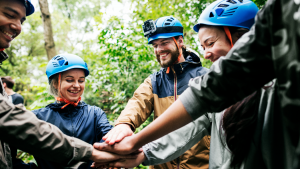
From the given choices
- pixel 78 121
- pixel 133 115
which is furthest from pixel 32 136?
pixel 133 115

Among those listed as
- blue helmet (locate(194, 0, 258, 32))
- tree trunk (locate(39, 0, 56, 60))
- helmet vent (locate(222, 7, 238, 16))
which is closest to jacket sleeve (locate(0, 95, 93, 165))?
blue helmet (locate(194, 0, 258, 32))

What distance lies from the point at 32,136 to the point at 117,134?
892 millimetres

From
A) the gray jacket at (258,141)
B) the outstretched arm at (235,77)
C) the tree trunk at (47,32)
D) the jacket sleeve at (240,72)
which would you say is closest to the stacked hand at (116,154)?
the gray jacket at (258,141)

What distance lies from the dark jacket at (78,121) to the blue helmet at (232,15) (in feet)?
6.48

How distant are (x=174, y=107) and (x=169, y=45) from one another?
7.23 feet

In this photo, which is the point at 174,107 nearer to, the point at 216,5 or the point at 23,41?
the point at 216,5

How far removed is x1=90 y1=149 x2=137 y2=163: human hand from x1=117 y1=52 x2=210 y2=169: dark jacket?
0.46 meters

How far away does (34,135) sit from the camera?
1327 millimetres

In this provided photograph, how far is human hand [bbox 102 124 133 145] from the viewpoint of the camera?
192 centimetres

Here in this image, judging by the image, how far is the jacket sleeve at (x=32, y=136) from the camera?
124cm

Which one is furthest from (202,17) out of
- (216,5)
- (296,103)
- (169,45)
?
(296,103)

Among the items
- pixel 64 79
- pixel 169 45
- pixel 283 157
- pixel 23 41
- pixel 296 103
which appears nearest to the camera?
pixel 296 103

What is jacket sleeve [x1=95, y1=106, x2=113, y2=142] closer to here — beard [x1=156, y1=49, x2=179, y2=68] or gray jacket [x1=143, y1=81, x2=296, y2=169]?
gray jacket [x1=143, y1=81, x2=296, y2=169]

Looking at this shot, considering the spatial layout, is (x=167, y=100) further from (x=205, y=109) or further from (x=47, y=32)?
(x=47, y=32)
